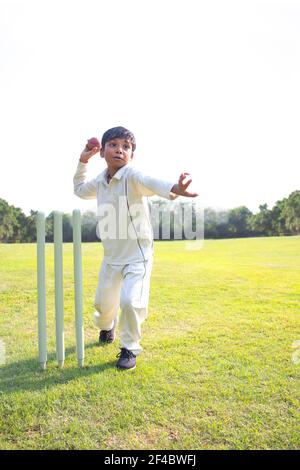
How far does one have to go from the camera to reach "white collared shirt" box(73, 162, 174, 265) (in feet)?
9.79

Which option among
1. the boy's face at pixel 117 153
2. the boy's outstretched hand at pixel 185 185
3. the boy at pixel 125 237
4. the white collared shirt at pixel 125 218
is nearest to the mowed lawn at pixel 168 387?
the boy at pixel 125 237

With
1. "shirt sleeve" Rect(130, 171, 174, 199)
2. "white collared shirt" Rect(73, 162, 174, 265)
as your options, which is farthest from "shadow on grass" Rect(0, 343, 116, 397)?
"shirt sleeve" Rect(130, 171, 174, 199)

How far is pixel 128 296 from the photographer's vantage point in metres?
2.88

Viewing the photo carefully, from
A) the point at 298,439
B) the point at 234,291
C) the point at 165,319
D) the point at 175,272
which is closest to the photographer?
the point at 298,439

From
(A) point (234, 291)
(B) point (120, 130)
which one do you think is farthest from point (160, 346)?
Result: (A) point (234, 291)

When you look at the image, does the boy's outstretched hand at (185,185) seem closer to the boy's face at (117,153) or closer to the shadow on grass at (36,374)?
the boy's face at (117,153)

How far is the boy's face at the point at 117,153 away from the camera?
3.06 metres

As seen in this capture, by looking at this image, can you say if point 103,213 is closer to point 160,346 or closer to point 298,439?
point 160,346

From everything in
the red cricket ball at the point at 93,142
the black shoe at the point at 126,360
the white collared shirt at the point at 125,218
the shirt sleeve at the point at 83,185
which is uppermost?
the red cricket ball at the point at 93,142

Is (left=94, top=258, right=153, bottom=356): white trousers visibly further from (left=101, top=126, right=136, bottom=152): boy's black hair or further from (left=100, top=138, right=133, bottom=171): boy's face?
(left=101, top=126, right=136, bottom=152): boy's black hair

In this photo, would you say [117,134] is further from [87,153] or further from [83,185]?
[83,185]
